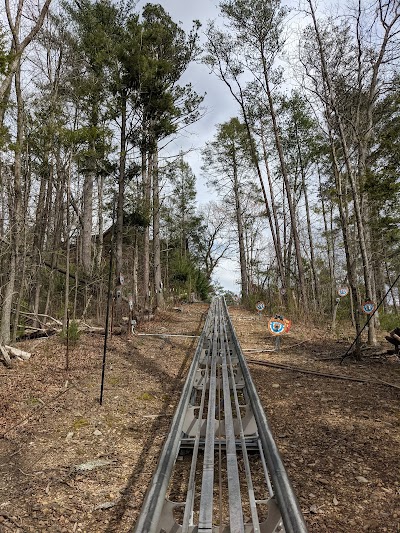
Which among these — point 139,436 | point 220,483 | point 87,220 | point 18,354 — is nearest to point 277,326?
point 139,436

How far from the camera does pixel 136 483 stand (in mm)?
3100

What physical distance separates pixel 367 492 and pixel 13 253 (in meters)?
7.06

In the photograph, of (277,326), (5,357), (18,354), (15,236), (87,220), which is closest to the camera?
(5,357)

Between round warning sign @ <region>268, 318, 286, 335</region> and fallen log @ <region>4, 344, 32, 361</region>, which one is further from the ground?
round warning sign @ <region>268, 318, 286, 335</region>

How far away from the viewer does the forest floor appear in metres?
2.67

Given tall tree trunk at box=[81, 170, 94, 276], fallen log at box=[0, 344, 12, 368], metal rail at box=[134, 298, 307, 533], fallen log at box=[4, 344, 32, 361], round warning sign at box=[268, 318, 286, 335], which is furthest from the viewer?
tall tree trunk at box=[81, 170, 94, 276]

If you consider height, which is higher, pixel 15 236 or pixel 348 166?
pixel 348 166

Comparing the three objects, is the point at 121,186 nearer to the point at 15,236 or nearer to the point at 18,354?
the point at 15,236

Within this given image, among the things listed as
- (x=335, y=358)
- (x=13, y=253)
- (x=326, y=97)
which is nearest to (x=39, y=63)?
(x=13, y=253)

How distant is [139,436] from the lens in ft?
13.3

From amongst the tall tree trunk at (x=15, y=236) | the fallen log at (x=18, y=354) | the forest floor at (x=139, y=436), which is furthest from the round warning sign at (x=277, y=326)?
the tall tree trunk at (x=15, y=236)

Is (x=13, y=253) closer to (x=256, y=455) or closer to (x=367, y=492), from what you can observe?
(x=256, y=455)

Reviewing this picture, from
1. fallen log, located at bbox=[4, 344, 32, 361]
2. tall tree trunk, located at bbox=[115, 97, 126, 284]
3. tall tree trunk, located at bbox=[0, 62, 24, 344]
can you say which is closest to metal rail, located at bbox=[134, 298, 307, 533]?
fallen log, located at bbox=[4, 344, 32, 361]

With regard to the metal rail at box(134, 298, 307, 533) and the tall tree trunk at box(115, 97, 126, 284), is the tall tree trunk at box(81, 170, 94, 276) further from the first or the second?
the metal rail at box(134, 298, 307, 533)
